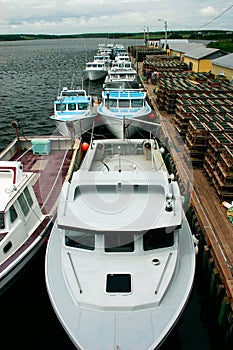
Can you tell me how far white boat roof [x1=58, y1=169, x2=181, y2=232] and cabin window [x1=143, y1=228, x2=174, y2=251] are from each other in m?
0.27

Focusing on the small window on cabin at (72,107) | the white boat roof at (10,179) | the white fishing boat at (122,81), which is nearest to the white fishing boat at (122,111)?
the small window on cabin at (72,107)

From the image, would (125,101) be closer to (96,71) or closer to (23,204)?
(23,204)

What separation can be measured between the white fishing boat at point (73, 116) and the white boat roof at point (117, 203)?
1356 centimetres

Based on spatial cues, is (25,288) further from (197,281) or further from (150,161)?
(150,161)

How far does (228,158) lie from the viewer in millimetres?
11203

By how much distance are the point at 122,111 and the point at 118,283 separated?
16.1m

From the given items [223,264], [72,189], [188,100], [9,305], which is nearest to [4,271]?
[9,305]

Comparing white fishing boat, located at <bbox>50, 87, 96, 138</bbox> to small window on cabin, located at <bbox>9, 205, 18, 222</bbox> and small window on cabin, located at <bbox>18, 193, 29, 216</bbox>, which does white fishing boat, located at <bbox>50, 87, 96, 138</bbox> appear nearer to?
small window on cabin, located at <bbox>18, 193, 29, 216</bbox>

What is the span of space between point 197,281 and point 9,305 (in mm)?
5841

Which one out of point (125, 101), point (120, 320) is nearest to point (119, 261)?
point (120, 320)

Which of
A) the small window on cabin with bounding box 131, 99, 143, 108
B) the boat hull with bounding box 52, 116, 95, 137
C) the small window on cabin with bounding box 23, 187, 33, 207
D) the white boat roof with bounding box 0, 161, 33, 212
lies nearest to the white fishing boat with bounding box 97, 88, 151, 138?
the small window on cabin with bounding box 131, 99, 143, 108

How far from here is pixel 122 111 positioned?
21703 mm

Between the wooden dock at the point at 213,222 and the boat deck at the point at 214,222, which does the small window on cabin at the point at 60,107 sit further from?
the boat deck at the point at 214,222

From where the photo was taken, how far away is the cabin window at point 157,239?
7641 mm
